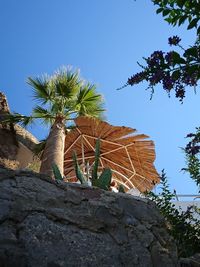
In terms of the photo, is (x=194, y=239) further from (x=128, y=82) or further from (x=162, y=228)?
(x=128, y=82)

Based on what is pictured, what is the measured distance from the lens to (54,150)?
9234 mm

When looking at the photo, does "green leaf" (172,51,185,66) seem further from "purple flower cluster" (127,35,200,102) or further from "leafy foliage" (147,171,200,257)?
"leafy foliage" (147,171,200,257)

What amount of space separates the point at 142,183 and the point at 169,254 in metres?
8.29

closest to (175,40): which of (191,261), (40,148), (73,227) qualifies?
(73,227)

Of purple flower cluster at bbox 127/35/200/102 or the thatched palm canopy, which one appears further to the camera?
the thatched palm canopy

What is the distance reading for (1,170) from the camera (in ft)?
9.14

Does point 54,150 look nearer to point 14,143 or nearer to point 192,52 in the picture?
point 14,143

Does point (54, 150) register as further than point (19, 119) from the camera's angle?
No

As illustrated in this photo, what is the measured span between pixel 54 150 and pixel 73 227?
6745 mm

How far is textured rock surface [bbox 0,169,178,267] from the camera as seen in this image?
230 cm

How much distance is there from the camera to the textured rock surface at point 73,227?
230 centimetres

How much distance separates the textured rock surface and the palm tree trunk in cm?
545

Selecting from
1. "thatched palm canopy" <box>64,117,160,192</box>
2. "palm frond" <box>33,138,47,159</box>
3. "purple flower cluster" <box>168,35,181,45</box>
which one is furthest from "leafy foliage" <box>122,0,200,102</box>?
"palm frond" <box>33,138,47,159</box>

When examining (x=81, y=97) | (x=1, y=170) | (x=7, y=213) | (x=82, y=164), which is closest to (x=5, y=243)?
(x=7, y=213)
